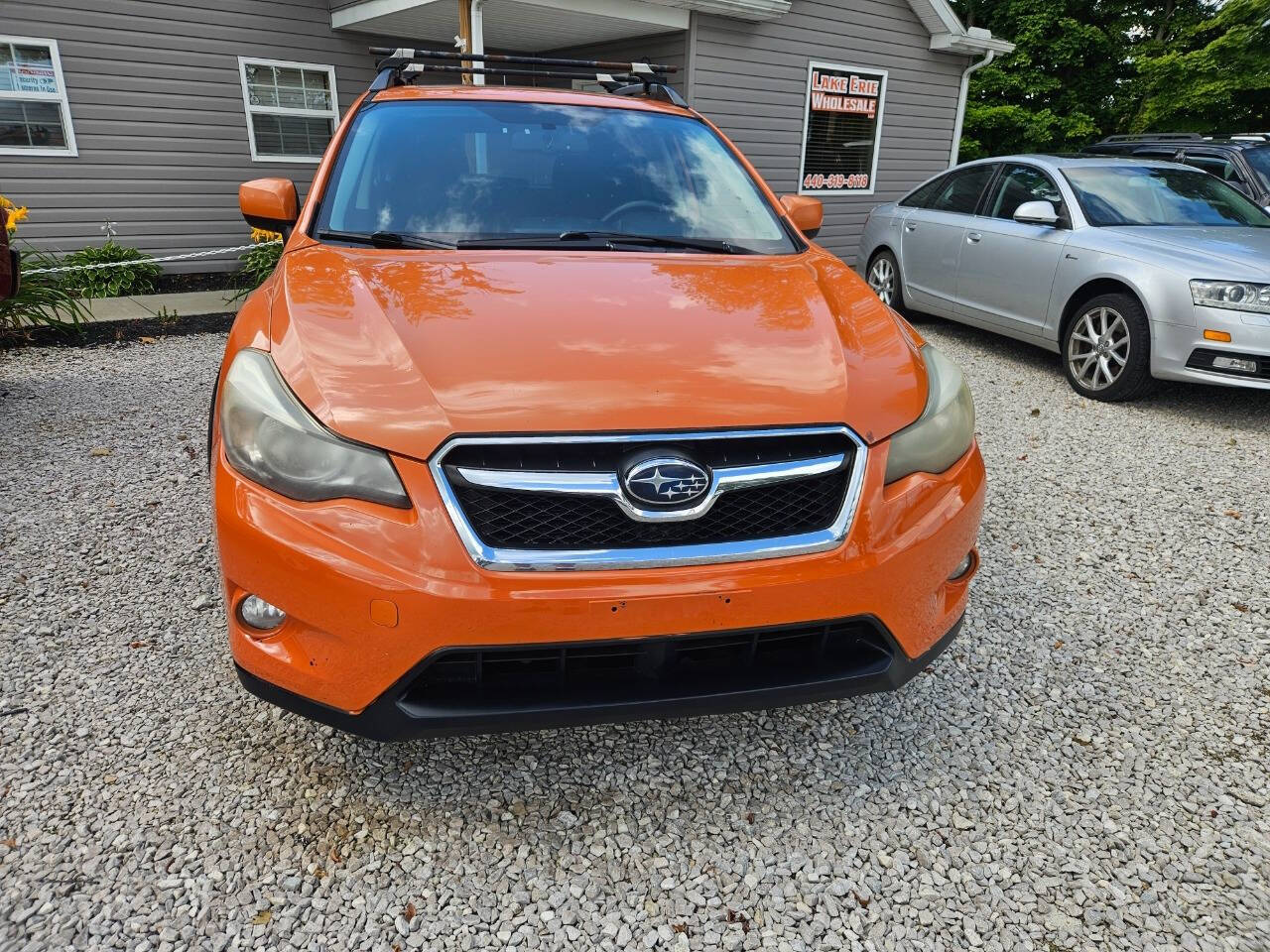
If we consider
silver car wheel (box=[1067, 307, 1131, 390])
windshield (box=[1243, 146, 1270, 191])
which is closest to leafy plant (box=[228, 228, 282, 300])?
silver car wheel (box=[1067, 307, 1131, 390])

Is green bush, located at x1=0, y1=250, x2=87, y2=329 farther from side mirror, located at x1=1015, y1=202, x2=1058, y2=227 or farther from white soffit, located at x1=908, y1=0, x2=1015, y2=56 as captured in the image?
white soffit, located at x1=908, y1=0, x2=1015, y2=56

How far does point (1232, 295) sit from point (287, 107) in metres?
9.29

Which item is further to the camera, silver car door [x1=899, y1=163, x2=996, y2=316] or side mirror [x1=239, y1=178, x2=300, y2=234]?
silver car door [x1=899, y1=163, x2=996, y2=316]

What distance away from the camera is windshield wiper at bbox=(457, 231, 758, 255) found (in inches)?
107

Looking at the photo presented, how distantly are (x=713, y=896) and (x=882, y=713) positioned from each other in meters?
0.90

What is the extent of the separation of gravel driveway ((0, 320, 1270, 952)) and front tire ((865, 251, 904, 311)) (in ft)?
16.7

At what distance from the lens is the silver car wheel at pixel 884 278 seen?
824cm

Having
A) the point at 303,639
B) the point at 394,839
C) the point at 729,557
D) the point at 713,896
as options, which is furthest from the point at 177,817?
the point at 729,557

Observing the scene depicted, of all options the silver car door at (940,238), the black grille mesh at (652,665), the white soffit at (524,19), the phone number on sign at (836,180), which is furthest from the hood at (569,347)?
the phone number on sign at (836,180)

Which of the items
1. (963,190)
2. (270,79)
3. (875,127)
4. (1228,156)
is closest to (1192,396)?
(963,190)

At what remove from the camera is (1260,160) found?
8.73 meters

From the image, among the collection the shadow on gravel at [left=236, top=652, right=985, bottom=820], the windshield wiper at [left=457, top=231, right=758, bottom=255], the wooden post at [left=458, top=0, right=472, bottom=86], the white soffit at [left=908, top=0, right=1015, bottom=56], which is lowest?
the shadow on gravel at [left=236, top=652, right=985, bottom=820]

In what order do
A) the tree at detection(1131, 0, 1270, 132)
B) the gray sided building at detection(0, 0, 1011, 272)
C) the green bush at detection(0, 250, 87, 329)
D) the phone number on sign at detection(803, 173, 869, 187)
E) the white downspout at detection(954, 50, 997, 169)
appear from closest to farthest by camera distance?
1. the green bush at detection(0, 250, 87, 329)
2. the gray sided building at detection(0, 0, 1011, 272)
3. the phone number on sign at detection(803, 173, 869, 187)
4. the white downspout at detection(954, 50, 997, 169)
5. the tree at detection(1131, 0, 1270, 132)

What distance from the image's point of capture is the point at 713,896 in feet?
6.41
